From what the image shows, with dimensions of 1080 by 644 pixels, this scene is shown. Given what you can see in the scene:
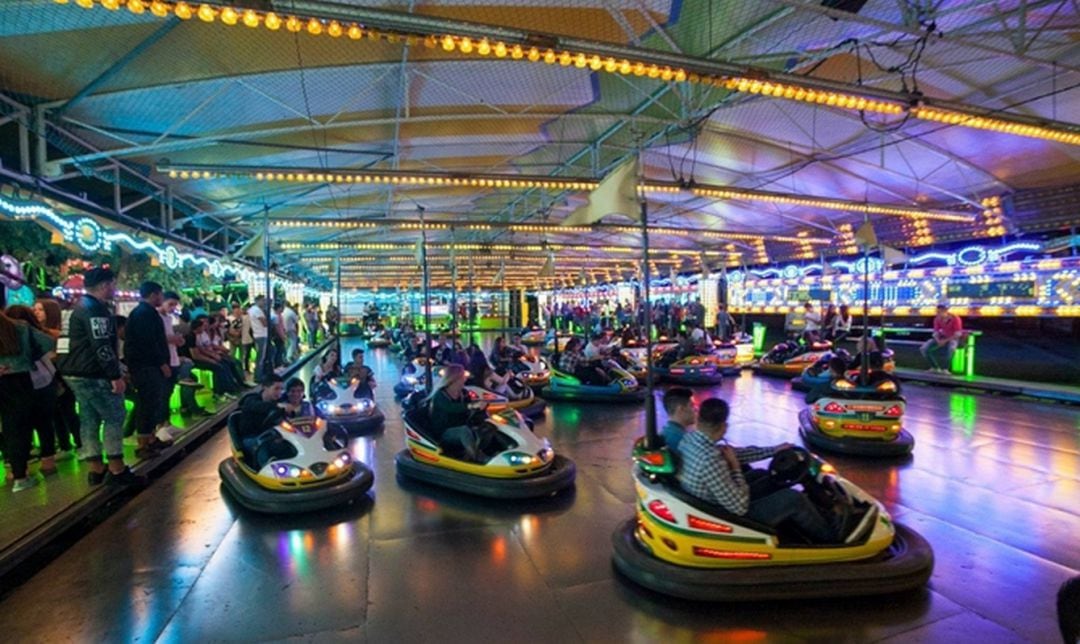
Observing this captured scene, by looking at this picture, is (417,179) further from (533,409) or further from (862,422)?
(862,422)

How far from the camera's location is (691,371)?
942cm

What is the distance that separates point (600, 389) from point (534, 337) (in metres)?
12.4

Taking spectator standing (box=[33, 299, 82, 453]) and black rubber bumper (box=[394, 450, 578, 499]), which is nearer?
black rubber bumper (box=[394, 450, 578, 499])

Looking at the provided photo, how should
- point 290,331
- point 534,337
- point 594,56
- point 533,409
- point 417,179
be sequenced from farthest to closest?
point 534,337, point 290,331, point 417,179, point 533,409, point 594,56

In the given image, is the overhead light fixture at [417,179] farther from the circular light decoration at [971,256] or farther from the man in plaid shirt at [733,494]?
the circular light decoration at [971,256]

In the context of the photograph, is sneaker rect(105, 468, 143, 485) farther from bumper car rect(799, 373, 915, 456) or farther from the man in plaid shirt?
bumper car rect(799, 373, 915, 456)

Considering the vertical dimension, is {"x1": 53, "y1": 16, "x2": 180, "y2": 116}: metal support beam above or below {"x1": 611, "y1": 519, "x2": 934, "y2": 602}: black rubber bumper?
above

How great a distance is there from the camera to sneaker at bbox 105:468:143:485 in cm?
387

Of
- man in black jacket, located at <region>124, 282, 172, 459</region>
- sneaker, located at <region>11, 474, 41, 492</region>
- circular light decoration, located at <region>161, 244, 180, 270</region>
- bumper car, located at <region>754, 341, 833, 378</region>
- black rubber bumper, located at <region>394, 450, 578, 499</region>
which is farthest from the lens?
bumper car, located at <region>754, 341, 833, 378</region>

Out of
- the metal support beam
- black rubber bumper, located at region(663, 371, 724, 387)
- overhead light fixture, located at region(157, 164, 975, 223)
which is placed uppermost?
the metal support beam

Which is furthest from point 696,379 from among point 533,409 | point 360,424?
point 360,424

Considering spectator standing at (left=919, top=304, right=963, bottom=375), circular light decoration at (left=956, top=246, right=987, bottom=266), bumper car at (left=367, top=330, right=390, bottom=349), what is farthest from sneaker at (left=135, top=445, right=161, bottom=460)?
circular light decoration at (left=956, top=246, right=987, bottom=266)

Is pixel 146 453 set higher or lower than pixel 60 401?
lower

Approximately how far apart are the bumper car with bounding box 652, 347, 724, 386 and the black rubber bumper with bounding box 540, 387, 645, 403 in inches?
72.2
